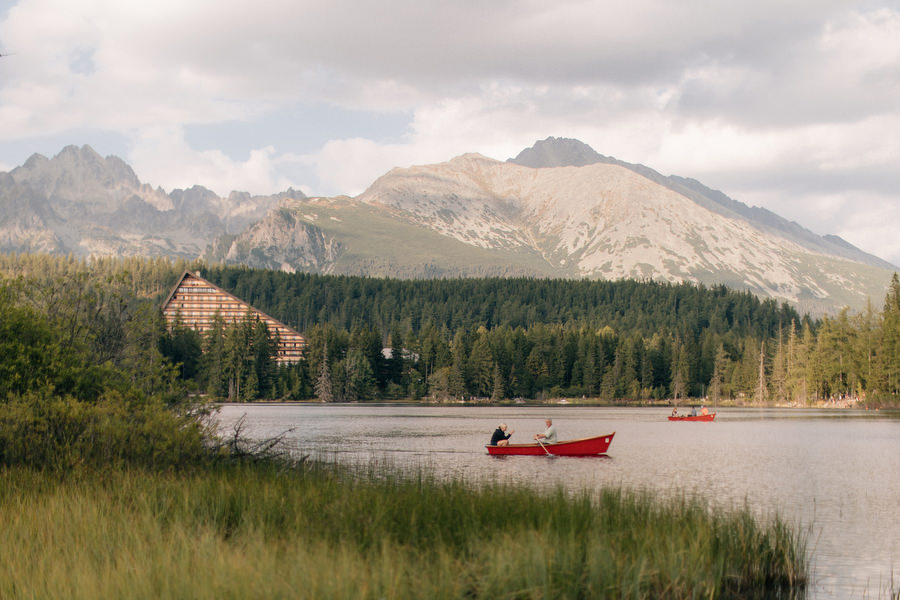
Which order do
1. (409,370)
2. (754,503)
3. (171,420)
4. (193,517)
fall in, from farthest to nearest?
(409,370), (754,503), (171,420), (193,517)

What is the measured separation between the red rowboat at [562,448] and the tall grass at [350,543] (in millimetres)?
29710

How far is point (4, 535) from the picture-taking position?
1486cm

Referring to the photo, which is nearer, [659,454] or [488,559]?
[488,559]

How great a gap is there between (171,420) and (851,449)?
48224 millimetres

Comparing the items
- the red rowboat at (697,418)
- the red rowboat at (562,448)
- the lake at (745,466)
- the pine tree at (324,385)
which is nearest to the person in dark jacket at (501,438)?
the red rowboat at (562,448)

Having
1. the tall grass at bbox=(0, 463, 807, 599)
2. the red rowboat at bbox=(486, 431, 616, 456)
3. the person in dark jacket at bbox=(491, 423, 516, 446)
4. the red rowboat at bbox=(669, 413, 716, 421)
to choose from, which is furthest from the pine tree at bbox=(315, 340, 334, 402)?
the tall grass at bbox=(0, 463, 807, 599)

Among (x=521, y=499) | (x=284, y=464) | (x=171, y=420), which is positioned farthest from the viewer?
(x=284, y=464)

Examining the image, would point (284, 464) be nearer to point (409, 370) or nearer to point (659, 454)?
point (659, 454)

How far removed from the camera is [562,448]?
5159 cm

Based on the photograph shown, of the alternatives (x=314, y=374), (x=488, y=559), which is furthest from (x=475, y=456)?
(x=314, y=374)

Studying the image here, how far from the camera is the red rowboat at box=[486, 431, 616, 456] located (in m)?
50.9

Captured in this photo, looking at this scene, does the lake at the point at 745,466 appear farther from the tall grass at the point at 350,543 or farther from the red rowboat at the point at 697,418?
the red rowboat at the point at 697,418

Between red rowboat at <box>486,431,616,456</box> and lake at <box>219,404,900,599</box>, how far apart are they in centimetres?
59

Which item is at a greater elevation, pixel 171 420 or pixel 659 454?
pixel 171 420
